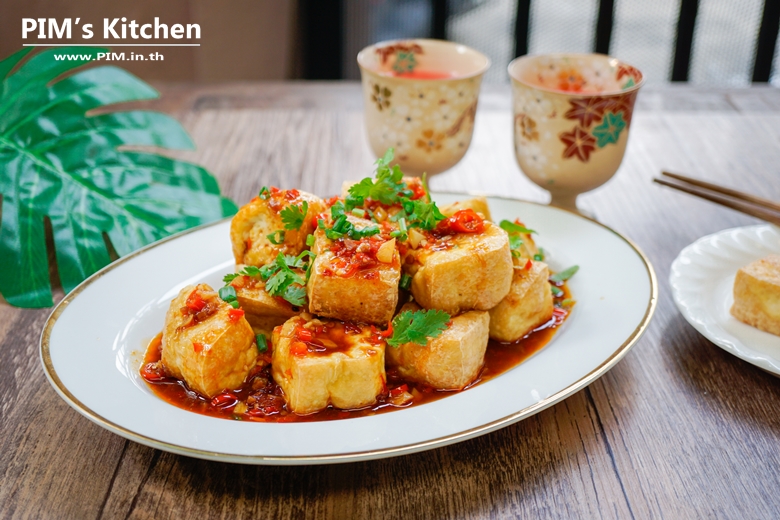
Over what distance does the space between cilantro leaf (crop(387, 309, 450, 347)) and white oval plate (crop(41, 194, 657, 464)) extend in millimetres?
158

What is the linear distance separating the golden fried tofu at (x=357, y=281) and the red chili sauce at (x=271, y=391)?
0.05m

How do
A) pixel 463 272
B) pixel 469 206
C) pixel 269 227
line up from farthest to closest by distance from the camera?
1. pixel 469 206
2. pixel 269 227
3. pixel 463 272

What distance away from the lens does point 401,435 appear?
1.40 meters

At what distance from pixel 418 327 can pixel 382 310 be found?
97 millimetres

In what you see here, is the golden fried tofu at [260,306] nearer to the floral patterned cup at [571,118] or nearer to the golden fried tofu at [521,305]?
the golden fried tofu at [521,305]

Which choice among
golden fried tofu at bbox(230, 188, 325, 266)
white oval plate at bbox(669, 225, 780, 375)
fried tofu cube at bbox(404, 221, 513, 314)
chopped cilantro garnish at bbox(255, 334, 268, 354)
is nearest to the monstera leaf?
golden fried tofu at bbox(230, 188, 325, 266)

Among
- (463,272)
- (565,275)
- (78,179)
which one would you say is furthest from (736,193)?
(78,179)

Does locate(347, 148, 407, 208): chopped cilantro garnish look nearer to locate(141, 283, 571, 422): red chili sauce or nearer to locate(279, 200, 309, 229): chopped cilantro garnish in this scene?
locate(279, 200, 309, 229): chopped cilantro garnish

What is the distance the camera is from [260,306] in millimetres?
1762

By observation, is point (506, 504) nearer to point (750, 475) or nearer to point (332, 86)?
point (750, 475)

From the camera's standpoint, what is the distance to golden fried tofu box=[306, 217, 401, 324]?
63.2 inches

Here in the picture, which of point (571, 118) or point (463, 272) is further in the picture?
point (571, 118)

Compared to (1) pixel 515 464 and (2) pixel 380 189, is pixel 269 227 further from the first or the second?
(1) pixel 515 464

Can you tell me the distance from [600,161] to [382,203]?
957 millimetres
